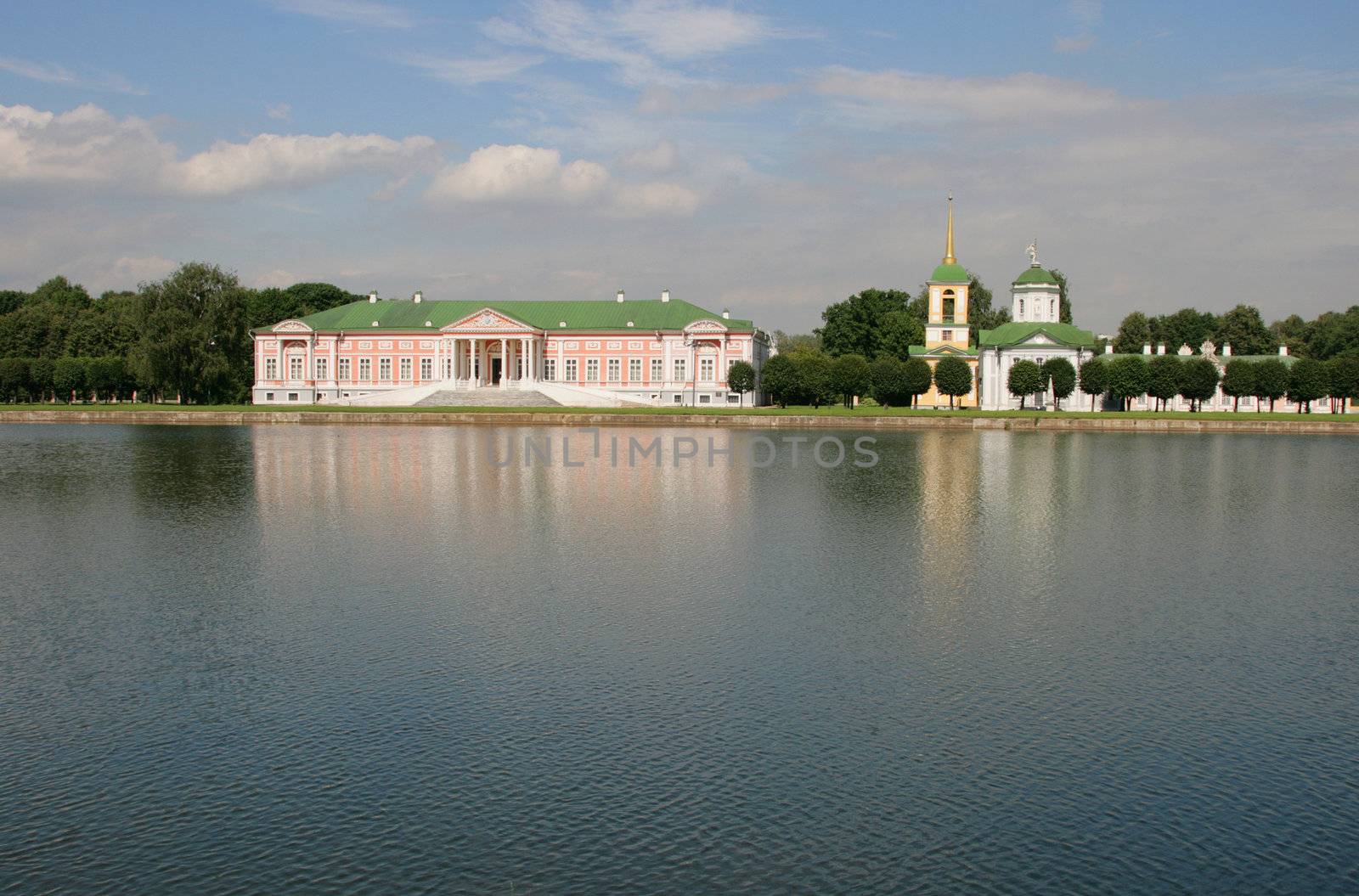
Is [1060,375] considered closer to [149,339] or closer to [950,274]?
[950,274]

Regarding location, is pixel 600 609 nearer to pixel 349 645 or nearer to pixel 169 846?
pixel 349 645

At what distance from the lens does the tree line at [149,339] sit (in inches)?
2562

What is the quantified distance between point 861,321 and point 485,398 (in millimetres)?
31929

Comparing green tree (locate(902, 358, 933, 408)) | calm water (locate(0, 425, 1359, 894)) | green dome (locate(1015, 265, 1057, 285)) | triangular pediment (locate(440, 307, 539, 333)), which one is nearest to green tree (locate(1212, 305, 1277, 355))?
green dome (locate(1015, 265, 1057, 285))

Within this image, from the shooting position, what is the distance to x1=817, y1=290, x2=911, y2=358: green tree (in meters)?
87.8

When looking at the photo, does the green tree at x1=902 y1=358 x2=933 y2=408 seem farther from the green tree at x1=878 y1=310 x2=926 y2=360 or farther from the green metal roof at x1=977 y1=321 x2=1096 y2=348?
the green tree at x1=878 y1=310 x2=926 y2=360

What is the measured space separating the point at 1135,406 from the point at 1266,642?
226ft

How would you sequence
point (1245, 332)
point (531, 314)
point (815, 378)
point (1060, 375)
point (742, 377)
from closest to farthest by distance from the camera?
point (1060, 375), point (815, 378), point (742, 377), point (531, 314), point (1245, 332)

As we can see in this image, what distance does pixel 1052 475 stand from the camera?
2920cm

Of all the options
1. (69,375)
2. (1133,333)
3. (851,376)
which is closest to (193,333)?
(69,375)

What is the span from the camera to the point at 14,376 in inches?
2960

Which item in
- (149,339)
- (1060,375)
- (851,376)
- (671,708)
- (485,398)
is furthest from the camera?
(485,398)

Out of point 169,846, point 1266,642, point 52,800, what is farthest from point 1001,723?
point 52,800

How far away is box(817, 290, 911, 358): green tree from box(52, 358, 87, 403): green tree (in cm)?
5370
